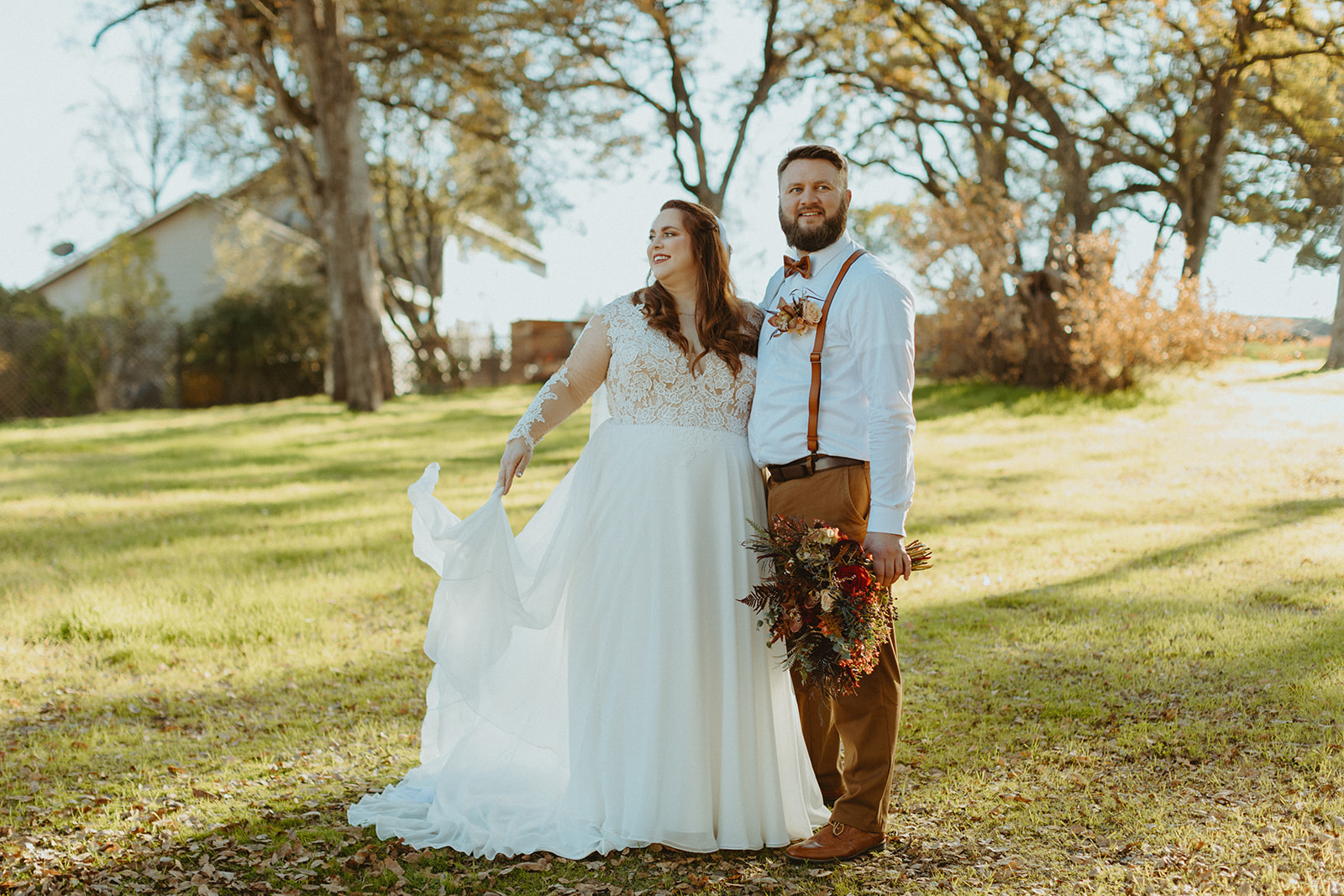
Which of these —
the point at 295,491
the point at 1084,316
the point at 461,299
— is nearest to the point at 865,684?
the point at 295,491

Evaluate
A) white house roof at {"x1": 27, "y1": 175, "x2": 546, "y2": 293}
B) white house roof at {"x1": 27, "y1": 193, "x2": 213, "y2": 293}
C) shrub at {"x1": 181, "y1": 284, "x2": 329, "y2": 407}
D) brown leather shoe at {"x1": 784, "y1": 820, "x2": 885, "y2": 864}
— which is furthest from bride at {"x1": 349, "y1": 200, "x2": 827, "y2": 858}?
white house roof at {"x1": 27, "y1": 193, "x2": 213, "y2": 293}

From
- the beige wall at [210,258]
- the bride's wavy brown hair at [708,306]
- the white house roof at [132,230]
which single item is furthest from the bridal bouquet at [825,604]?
the white house roof at [132,230]

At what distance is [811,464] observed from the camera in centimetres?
333

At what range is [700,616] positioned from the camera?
345 cm

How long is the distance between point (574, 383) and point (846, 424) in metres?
1.08

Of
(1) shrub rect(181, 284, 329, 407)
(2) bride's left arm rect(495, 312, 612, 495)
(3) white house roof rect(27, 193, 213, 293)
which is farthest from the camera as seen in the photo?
(3) white house roof rect(27, 193, 213, 293)

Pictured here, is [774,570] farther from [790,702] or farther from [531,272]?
[531,272]

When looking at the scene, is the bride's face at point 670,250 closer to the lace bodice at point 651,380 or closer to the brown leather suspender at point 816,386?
the lace bodice at point 651,380

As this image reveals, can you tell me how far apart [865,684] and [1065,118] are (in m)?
21.0

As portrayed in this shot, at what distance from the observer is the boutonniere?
3307 mm

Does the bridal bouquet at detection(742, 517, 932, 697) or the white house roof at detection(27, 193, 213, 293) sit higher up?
the white house roof at detection(27, 193, 213, 293)

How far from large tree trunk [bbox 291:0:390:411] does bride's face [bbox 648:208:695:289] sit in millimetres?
14626

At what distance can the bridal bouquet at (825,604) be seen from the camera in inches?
120

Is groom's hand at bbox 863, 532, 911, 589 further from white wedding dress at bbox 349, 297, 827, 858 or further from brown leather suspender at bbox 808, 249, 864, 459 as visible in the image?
white wedding dress at bbox 349, 297, 827, 858
